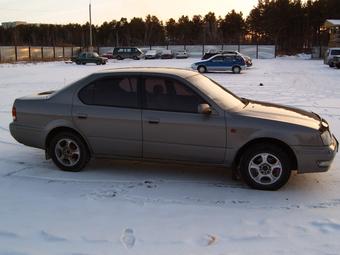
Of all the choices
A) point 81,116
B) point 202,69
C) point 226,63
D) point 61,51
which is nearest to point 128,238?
point 81,116

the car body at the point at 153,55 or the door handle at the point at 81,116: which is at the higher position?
the car body at the point at 153,55

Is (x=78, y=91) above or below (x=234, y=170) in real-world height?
above

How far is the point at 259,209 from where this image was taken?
18.1 feet

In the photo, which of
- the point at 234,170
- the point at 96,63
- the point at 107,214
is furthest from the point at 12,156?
the point at 96,63

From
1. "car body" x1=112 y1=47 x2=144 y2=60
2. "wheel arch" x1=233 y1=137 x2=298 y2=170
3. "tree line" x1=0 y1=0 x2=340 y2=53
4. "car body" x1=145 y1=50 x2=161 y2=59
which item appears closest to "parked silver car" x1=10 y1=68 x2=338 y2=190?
"wheel arch" x1=233 y1=137 x2=298 y2=170

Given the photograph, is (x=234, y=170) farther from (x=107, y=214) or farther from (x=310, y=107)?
(x=310, y=107)

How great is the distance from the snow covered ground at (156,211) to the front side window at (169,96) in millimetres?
1011

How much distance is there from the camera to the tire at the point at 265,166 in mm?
6074

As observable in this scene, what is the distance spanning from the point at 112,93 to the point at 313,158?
2.87m

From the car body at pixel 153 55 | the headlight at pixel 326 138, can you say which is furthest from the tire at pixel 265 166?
the car body at pixel 153 55

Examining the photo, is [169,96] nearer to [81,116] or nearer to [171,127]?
[171,127]

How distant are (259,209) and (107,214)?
5.71 feet

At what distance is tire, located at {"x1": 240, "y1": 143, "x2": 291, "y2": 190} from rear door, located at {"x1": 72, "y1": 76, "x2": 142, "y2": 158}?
1.51m

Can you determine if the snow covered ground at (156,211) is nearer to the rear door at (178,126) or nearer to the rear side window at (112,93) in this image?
the rear door at (178,126)
